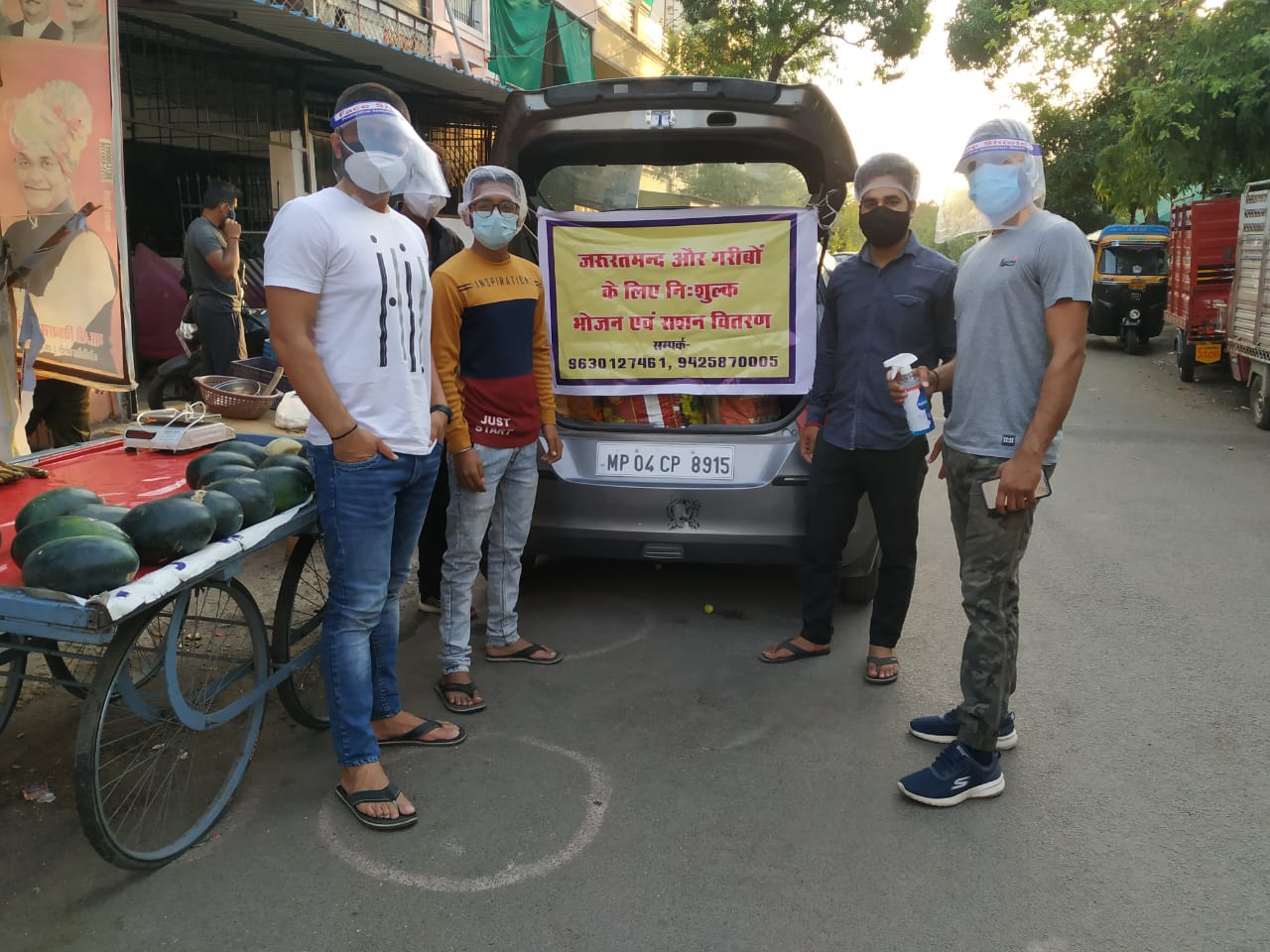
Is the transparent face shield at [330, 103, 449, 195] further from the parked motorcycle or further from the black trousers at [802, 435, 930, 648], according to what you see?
→ the parked motorcycle

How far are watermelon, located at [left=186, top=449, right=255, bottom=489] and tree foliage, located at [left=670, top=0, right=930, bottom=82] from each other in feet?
57.6

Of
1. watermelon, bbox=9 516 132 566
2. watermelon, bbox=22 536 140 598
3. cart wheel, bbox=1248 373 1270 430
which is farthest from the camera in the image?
cart wheel, bbox=1248 373 1270 430

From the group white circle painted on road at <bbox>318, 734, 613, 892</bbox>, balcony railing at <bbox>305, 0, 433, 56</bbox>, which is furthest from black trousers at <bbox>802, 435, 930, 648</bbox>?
balcony railing at <bbox>305, 0, 433, 56</bbox>

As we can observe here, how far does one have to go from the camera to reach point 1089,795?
3.02 metres

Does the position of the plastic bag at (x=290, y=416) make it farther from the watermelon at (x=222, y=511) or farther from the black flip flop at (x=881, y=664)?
the black flip flop at (x=881, y=664)

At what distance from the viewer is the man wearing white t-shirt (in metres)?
2.58

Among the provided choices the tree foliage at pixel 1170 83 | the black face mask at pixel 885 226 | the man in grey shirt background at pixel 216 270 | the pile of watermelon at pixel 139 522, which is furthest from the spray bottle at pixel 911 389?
the tree foliage at pixel 1170 83

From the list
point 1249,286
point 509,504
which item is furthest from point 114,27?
point 1249,286

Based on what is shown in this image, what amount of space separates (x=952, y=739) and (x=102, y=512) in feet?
9.02

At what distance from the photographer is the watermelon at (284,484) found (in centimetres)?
293

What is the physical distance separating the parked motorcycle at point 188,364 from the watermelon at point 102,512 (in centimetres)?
469

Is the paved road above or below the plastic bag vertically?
below

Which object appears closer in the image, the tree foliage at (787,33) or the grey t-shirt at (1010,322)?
the grey t-shirt at (1010,322)

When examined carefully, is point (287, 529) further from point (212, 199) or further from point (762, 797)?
point (212, 199)
